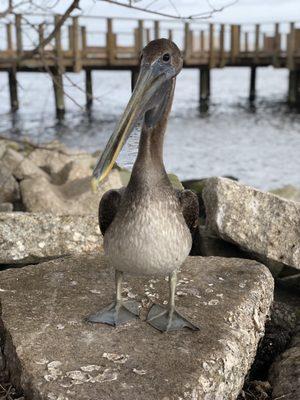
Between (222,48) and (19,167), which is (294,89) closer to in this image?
(222,48)

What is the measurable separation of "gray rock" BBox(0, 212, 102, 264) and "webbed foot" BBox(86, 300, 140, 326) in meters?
1.18

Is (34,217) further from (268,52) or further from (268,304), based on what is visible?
(268,52)

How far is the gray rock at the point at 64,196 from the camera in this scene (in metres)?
6.07

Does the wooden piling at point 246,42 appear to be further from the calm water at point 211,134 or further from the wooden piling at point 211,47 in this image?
the calm water at point 211,134

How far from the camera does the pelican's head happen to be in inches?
107

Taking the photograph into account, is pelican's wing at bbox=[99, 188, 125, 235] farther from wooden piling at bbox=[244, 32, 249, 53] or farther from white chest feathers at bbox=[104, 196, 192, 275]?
wooden piling at bbox=[244, 32, 249, 53]

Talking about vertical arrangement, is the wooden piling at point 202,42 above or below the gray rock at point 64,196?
above

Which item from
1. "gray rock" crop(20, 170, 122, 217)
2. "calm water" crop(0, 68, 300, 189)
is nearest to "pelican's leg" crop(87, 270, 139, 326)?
"gray rock" crop(20, 170, 122, 217)

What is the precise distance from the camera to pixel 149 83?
2787mm

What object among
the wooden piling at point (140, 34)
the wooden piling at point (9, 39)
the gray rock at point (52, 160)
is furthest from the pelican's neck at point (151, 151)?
Answer: the wooden piling at point (140, 34)

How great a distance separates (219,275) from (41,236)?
A: 1388mm

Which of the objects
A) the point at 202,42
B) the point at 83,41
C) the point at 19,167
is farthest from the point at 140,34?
the point at 19,167

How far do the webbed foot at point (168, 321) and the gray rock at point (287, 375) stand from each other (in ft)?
1.83

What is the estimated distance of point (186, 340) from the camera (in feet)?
10.2
